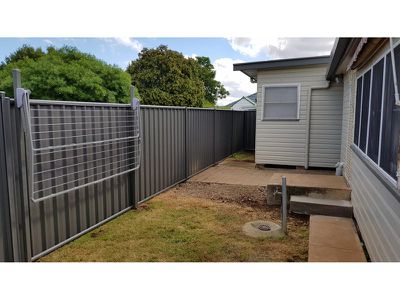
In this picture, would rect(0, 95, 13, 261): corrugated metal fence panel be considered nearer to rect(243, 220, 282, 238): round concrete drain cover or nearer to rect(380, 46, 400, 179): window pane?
rect(243, 220, 282, 238): round concrete drain cover

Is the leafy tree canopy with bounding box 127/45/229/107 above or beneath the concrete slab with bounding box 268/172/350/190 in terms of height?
above

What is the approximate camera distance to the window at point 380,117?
2.24m

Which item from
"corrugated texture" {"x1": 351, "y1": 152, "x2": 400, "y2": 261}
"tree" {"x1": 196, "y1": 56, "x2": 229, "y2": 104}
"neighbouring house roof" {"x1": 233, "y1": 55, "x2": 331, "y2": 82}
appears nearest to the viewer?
"corrugated texture" {"x1": 351, "y1": 152, "x2": 400, "y2": 261}

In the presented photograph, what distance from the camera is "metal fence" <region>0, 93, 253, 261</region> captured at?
272cm


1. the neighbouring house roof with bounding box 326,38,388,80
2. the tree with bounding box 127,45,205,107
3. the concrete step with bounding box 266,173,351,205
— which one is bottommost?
the concrete step with bounding box 266,173,351,205

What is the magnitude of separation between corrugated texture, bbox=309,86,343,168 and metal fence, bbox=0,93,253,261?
2743 millimetres

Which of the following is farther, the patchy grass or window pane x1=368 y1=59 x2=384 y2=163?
the patchy grass

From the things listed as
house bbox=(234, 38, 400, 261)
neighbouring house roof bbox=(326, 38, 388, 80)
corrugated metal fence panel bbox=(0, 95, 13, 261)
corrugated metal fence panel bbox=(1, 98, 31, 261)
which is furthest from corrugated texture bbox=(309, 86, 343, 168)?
corrugated metal fence panel bbox=(0, 95, 13, 261)

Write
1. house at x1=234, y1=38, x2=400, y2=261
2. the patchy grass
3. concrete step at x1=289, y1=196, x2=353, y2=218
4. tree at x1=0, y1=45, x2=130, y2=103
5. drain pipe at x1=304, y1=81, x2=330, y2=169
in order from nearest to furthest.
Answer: house at x1=234, y1=38, x2=400, y2=261 → concrete step at x1=289, y1=196, x2=353, y2=218 → drain pipe at x1=304, y1=81, x2=330, y2=169 → the patchy grass → tree at x1=0, y1=45, x2=130, y2=103

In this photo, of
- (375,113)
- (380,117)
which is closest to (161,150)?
(375,113)

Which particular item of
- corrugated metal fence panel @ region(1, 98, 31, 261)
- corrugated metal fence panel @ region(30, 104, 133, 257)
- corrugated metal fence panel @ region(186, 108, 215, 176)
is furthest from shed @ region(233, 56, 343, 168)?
corrugated metal fence panel @ region(1, 98, 31, 261)
